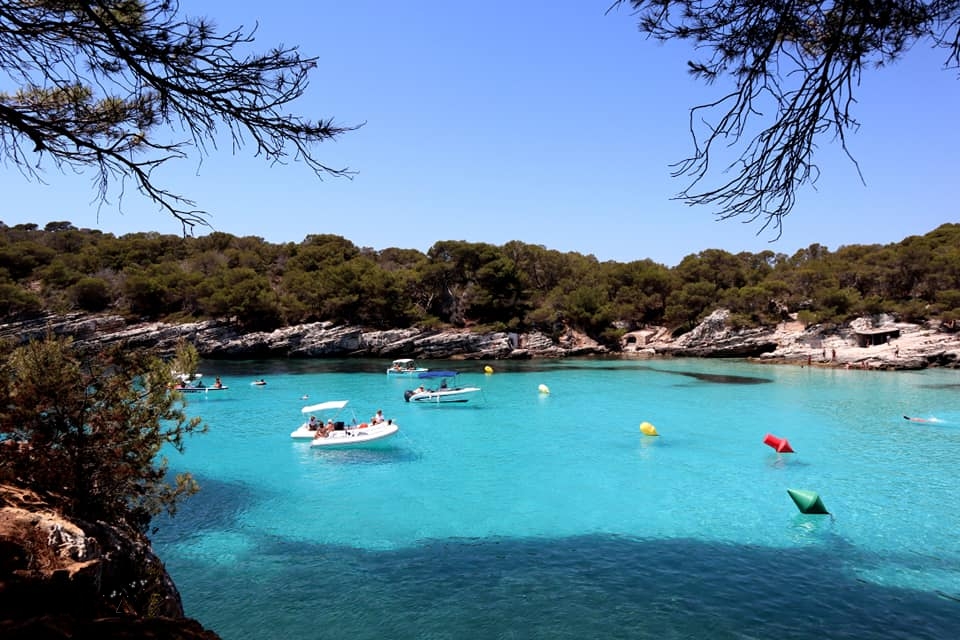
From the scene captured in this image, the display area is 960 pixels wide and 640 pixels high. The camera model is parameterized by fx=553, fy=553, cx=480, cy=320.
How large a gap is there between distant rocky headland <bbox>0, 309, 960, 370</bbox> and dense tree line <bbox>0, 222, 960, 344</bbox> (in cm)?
135

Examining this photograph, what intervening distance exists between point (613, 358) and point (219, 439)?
3840 cm

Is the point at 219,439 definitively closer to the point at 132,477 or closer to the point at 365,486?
the point at 365,486

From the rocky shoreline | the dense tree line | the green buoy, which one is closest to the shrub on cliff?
the green buoy

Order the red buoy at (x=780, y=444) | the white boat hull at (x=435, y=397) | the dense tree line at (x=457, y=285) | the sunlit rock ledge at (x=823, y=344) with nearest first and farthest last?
the red buoy at (x=780, y=444) < the white boat hull at (x=435, y=397) < the sunlit rock ledge at (x=823, y=344) < the dense tree line at (x=457, y=285)

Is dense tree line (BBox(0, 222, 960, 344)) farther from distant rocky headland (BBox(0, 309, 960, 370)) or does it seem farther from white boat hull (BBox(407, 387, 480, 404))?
white boat hull (BBox(407, 387, 480, 404))

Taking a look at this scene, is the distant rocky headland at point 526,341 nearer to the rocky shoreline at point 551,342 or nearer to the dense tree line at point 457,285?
the rocky shoreline at point 551,342

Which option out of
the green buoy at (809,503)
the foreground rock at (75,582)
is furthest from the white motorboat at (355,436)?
the foreground rock at (75,582)

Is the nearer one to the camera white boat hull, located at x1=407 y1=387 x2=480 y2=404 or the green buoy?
the green buoy

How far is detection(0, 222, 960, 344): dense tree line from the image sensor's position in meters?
50.6

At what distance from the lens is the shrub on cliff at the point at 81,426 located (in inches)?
269

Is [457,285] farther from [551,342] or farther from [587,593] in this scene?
[587,593]

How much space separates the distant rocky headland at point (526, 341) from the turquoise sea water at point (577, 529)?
74.3ft

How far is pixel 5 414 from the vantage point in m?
6.93

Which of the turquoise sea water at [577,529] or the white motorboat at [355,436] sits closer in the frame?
the turquoise sea water at [577,529]
